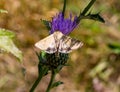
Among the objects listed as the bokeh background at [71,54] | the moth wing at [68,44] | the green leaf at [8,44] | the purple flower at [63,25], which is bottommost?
the green leaf at [8,44]

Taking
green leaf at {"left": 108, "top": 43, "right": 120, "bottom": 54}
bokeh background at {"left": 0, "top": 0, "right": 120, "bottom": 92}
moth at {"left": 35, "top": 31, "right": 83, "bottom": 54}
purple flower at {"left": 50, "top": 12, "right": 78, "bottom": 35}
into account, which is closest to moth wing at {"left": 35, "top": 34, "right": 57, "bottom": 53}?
moth at {"left": 35, "top": 31, "right": 83, "bottom": 54}

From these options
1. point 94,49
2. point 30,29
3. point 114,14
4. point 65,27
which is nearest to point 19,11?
point 30,29

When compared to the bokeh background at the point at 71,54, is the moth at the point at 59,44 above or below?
below

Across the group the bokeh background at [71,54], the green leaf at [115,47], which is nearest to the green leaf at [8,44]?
the bokeh background at [71,54]

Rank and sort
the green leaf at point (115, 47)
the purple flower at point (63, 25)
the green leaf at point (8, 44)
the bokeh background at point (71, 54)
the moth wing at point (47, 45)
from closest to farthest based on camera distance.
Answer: the green leaf at point (8, 44) → the moth wing at point (47, 45) → the purple flower at point (63, 25) → the bokeh background at point (71, 54) → the green leaf at point (115, 47)

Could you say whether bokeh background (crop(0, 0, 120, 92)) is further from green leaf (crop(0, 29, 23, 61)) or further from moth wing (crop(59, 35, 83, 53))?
green leaf (crop(0, 29, 23, 61))

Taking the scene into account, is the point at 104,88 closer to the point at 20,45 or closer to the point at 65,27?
the point at 20,45

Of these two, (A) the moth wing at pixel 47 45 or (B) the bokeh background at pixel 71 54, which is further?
(B) the bokeh background at pixel 71 54

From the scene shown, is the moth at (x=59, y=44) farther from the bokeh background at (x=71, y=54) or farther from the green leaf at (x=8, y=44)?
the bokeh background at (x=71, y=54)
